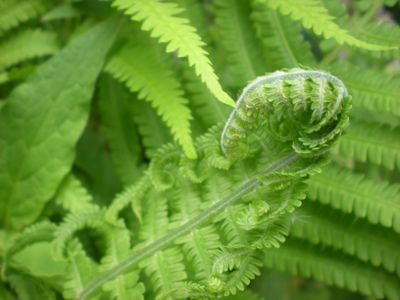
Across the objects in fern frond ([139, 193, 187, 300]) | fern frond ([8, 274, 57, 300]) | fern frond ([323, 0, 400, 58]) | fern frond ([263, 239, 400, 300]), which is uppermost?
fern frond ([323, 0, 400, 58])

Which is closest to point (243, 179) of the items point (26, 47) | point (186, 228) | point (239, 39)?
point (186, 228)

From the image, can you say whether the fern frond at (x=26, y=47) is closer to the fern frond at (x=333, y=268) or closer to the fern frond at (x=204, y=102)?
the fern frond at (x=204, y=102)

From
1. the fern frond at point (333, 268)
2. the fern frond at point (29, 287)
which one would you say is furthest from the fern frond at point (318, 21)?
the fern frond at point (29, 287)

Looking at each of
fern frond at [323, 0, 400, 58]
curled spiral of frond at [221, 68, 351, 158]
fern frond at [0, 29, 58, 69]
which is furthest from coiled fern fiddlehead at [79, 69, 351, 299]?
fern frond at [0, 29, 58, 69]

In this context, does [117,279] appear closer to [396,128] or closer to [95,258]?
[95,258]

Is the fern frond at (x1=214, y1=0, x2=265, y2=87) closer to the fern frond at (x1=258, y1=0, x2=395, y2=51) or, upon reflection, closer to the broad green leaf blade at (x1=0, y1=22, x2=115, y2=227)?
the fern frond at (x1=258, y1=0, x2=395, y2=51)

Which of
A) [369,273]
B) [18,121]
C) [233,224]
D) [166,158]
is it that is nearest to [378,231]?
[369,273]
